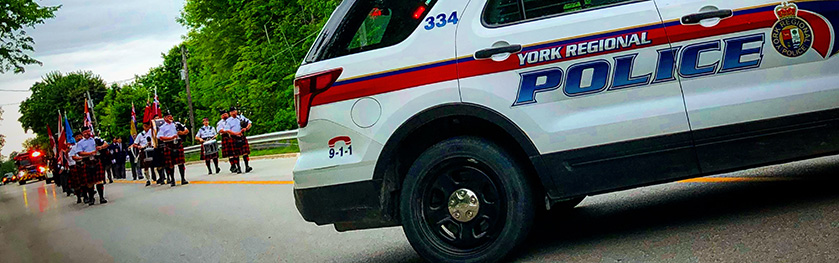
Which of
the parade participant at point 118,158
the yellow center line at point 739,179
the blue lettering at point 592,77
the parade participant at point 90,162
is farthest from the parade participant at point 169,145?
the blue lettering at point 592,77

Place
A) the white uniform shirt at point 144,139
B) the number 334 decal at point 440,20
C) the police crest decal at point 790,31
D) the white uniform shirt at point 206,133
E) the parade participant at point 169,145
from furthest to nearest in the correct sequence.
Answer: the white uniform shirt at point 144,139, the white uniform shirt at point 206,133, the parade participant at point 169,145, the number 334 decal at point 440,20, the police crest decal at point 790,31

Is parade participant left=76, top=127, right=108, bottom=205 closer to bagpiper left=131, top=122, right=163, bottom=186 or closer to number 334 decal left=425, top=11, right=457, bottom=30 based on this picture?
bagpiper left=131, top=122, right=163, bottom=186

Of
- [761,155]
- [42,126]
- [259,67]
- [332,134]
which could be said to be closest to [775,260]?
[761,155]

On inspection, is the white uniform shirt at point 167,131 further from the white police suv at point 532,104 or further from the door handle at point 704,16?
the door handle at point 704,16

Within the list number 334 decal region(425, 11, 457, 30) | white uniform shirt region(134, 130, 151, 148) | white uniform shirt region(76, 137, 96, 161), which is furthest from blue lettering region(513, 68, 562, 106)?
white uniform shirt region(134, 130, 151, 148)

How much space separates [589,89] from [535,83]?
284mm

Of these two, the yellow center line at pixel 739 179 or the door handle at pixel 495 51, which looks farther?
the yellow center line at pixel 739 179

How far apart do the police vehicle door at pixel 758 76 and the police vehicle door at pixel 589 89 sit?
113mm

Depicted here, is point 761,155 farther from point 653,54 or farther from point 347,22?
point 347,22

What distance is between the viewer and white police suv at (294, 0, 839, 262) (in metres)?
4.50

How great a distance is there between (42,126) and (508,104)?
9985 cm

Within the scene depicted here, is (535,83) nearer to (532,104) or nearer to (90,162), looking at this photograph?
(532,104)

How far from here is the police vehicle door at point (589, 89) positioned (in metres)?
4.56

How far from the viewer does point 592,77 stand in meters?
4.61
